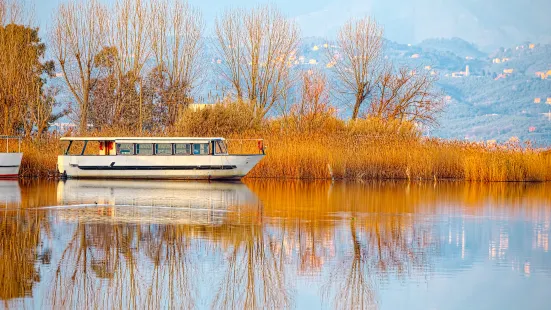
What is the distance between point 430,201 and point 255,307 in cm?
1471

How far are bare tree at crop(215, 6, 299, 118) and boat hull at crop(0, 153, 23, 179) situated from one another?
62.3ft

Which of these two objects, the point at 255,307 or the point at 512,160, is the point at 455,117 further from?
the point at 255,307

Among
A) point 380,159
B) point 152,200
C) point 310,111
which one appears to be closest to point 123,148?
point 380,159

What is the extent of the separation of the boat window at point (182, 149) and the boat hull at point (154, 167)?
27 cm

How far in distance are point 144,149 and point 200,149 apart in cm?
198

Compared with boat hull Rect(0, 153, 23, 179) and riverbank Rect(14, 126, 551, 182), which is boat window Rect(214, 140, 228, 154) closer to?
riverbank Rect(14, 126, 551, 182)

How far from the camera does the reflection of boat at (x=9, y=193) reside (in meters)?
21.7

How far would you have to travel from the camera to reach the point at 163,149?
110ft

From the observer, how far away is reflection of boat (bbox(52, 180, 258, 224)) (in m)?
18.4

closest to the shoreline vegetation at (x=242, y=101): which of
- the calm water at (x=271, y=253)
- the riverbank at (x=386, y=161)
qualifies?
the riverbank at (x=386, y=161)

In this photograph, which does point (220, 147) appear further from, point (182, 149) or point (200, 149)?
point (182, 149)

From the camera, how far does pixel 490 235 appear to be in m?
16.1

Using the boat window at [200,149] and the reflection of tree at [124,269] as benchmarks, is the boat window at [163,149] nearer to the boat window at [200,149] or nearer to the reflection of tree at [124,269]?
the boat window at [200,149]

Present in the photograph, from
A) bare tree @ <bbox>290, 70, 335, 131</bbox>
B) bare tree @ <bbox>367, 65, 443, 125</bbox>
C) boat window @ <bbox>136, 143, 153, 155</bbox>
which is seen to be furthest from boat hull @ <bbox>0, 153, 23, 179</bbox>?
bare tree @ <bbox>367, 65, 443, 125</bbox>
